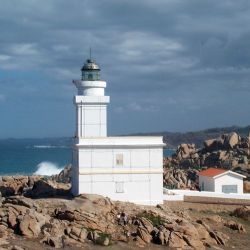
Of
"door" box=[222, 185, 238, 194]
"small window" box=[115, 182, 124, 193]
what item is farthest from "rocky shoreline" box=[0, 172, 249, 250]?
"door" box=[222, 185, 238, 194]

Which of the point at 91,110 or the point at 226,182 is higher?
the point at 91,110

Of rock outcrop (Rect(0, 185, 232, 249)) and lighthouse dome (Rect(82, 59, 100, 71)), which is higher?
lighthouse dome (Rect(82, 59, 100, 71))

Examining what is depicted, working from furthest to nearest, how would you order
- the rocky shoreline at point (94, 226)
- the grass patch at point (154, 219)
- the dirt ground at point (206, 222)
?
1. the grass patch at point (154, 219)
2. the rocky shoreline at point (94, 226)
3. the dirt ground at point (206, 222)

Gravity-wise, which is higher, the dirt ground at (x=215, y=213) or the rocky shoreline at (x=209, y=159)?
the rocky shoreline at (x=209, y=159)

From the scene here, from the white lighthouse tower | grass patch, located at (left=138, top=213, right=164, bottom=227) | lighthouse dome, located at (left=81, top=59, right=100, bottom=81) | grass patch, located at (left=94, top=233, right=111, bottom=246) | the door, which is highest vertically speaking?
lighthouse dome, located at (left=81, top=59, right=100, bottom=81)

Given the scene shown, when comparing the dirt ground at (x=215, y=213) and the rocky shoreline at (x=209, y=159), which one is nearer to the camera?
the dirt ground at (x=215, y=213)

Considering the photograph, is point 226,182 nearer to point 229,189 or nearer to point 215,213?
point 229,189

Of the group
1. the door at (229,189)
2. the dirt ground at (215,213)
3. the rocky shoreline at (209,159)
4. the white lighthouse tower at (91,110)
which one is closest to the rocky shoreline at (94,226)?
the dirt ground at (215,213)

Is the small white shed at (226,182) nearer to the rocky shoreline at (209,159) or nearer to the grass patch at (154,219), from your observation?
the grass patch at (154,219)

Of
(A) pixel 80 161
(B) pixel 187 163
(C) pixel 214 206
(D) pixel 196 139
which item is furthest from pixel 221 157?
(D) pixel 196 139

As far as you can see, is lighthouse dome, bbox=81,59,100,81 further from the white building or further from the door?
the door

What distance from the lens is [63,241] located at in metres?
20.7

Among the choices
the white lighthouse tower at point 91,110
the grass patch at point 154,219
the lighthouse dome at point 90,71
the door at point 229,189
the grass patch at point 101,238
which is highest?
the lighthouse dome at point 90,71

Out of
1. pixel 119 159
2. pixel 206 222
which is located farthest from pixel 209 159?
pixel 119 159
